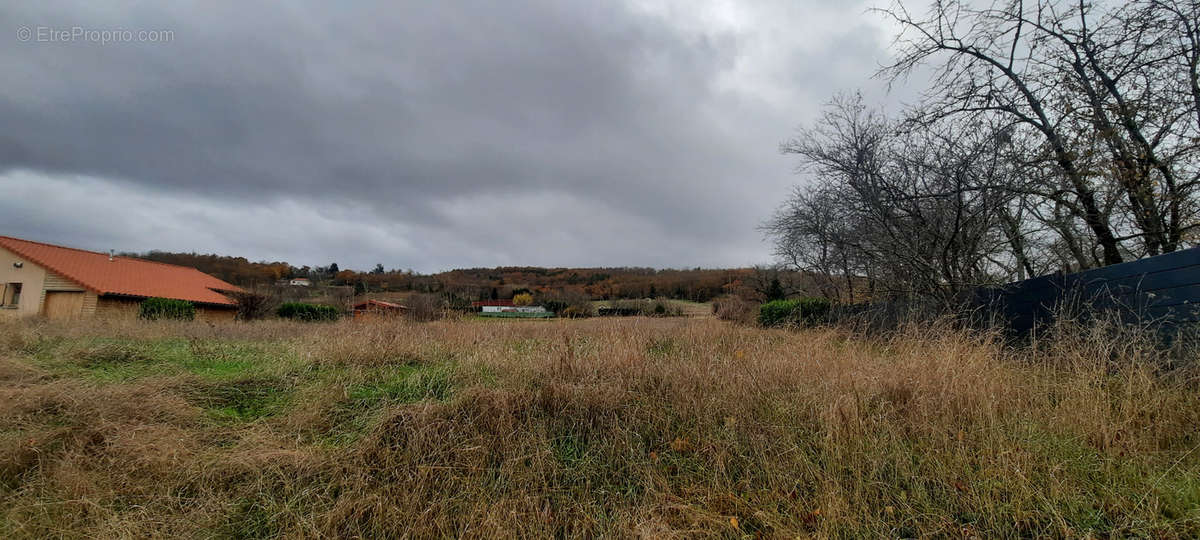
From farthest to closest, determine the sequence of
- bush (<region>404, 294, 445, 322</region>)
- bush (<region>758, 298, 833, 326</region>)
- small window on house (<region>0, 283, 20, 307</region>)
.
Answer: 1. small window on house (<region>0, 283, 20, 307</region>)
2. bush (<region>758, 298, 833, 326</region>)
3. bush (<region>404, 294, 445, 322</region>)

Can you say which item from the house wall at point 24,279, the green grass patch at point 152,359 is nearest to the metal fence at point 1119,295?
the green grass patch at point 152,359

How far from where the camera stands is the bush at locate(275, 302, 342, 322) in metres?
22.9

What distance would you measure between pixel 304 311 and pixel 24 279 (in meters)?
13.6

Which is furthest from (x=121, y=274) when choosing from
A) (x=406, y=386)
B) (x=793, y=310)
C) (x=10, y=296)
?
(x=793, y=310)

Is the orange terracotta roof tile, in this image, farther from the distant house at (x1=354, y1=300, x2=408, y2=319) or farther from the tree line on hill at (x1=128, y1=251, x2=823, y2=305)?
the distant house at (x1=354, y1=300, x2=408, y2=319)

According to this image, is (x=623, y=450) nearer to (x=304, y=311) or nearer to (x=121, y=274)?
(x=304, y=311)

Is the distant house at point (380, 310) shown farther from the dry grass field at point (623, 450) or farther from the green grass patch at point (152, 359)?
the dry grass field at point (623, 450)

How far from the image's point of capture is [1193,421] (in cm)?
338

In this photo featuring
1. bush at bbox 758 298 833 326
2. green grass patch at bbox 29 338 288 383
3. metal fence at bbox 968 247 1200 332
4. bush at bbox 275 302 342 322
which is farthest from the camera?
bush at bbox 275 302 342 322

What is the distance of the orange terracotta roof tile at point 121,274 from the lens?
23438mm

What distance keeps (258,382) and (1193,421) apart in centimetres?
836

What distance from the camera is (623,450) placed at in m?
3.58

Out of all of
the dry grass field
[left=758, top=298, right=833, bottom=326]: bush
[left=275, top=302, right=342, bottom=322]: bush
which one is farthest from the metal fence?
[left=275, top=302, right=342, bottom=322]: bush

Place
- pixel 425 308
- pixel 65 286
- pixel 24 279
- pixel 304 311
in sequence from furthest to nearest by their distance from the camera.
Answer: pixel 304 311 → pixel 24 279 → pixel 65 286 → pixel 425 308
